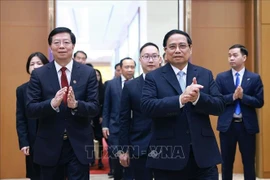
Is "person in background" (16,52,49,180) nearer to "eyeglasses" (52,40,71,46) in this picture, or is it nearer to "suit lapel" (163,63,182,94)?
"eyeglasses" (52,40,71,46)

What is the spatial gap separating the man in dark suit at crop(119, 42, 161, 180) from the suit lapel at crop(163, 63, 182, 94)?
828mm

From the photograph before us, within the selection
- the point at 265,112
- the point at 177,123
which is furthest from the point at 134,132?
the point at 265,112

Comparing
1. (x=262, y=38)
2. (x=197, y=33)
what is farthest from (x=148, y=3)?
(x=262, y=38)

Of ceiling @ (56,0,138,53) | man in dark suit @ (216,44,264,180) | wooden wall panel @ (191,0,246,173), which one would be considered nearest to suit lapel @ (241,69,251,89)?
man in dark suit @ (216,44,264,180)

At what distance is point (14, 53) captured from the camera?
5941 mm

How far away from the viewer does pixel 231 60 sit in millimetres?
4633

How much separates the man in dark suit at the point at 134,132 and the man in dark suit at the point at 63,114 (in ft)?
1.74

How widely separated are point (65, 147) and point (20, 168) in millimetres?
3402

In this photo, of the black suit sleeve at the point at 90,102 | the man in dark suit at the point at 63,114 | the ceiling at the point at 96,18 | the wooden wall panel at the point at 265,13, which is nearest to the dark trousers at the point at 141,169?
the man in dark suit at the point at 63,114

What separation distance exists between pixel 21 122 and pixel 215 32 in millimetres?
3634

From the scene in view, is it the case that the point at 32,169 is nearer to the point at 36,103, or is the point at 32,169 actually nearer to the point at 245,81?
the point at 36,103

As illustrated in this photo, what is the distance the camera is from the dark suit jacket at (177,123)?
2418 millimetres

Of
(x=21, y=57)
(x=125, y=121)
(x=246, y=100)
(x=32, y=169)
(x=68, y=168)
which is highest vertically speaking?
(x=21, y=57)

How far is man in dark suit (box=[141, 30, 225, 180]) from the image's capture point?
2.42 metres
